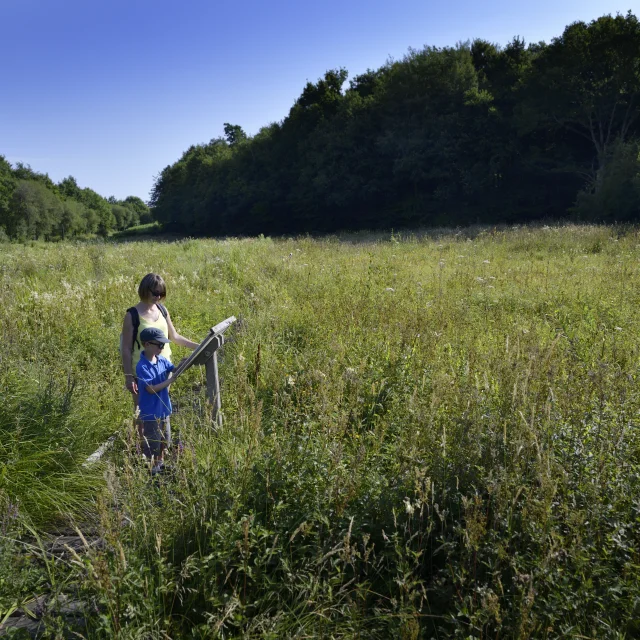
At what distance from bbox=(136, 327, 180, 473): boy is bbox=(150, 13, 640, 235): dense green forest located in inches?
870

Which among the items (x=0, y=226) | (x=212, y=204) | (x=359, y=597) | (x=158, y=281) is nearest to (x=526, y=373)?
(x=359, y=597)

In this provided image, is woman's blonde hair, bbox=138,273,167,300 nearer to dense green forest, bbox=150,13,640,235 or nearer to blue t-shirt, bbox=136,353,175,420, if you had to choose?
blue t-shirt, bbox=136,353,175,420

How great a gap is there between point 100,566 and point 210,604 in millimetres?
676

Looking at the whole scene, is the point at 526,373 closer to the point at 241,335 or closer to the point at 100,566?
the point at 100,566

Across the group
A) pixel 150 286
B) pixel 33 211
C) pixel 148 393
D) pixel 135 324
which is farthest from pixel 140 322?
pixel 33 211

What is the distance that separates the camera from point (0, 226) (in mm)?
58125

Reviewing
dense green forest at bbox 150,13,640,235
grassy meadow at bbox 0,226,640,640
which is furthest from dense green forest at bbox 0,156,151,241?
grassy meadow at bbox 0,226,640,640

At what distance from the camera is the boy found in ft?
12.4

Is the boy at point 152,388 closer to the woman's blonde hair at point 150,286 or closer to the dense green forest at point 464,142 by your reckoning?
the woman's blonde hair at point 150,286

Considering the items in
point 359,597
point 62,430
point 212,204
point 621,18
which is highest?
point 621,18

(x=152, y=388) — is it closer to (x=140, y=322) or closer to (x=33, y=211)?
(x=140, y=322)

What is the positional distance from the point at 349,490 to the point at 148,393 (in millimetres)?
2043

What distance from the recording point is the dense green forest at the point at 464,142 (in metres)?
26.4

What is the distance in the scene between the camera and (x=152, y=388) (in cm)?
370
